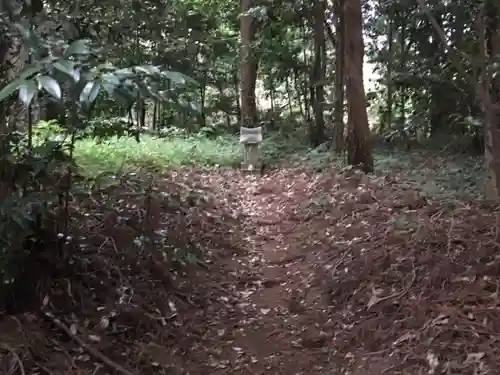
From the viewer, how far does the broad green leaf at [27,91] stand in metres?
2.02

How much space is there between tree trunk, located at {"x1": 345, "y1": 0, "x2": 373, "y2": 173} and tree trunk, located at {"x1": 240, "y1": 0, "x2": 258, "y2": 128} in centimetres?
331

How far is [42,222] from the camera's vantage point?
4.20 metres

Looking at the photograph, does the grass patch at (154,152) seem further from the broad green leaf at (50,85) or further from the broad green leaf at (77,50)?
the broad green leaf at (50,85)

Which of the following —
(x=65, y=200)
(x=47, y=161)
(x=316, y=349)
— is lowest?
(x=316, y=349)

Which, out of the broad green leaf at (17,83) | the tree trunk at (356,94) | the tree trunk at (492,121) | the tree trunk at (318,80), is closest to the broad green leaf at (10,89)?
the broad green leaf at (17,83)

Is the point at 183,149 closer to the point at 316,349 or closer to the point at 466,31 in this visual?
the point at 466,31

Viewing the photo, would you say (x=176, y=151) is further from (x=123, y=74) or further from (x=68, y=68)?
(x=68, y=68)

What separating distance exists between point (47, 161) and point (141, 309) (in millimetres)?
1447

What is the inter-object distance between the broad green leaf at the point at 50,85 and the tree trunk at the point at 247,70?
1022 cm

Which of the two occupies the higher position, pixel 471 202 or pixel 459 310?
pixel 471 202

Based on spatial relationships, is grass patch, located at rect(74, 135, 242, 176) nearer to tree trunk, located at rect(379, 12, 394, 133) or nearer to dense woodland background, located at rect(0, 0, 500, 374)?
dense woodland background, located at rect(0, 0, 500, 374)

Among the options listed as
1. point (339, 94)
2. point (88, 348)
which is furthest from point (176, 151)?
point (88, 348)

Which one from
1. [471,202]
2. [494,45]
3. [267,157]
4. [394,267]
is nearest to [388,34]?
[267,157]

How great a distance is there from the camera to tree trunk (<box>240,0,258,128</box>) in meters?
12.2
